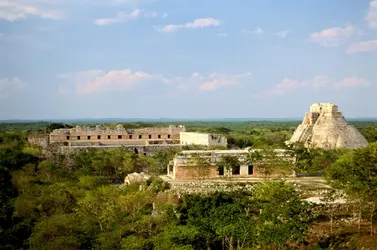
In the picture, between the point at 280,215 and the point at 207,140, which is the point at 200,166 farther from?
the point at 207,140

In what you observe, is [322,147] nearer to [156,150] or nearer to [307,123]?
[307,123]

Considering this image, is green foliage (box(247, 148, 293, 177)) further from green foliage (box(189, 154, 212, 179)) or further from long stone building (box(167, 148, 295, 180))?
green foliage (box(189, 154, 212, 179))

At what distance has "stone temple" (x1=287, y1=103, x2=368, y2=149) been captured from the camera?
33.1 metres

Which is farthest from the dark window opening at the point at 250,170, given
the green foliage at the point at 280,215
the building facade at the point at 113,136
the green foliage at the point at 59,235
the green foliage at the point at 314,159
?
the building facade at the point at 113,136

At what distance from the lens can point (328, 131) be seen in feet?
110

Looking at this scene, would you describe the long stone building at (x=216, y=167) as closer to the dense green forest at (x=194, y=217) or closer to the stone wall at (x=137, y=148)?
the dense green forest at (x=194, y=217)

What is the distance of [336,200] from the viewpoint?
17609 millimetres

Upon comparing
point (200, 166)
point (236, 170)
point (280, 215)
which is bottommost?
point (280, 215)

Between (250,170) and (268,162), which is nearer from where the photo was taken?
(268,162)

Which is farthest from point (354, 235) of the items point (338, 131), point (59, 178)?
point (338, 131)

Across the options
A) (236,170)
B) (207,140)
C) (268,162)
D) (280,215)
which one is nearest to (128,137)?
(207,140)

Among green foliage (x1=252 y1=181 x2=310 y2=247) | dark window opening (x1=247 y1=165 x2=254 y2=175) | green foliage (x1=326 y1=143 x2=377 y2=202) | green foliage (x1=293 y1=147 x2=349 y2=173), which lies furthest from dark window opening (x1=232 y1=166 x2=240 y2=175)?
green foliage (x1=252 y1=181 x2=310 y2=247)

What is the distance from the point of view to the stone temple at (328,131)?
108 feet

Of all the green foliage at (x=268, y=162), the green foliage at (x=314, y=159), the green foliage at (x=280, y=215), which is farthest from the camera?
the green foliage at (x=314, y=159)
